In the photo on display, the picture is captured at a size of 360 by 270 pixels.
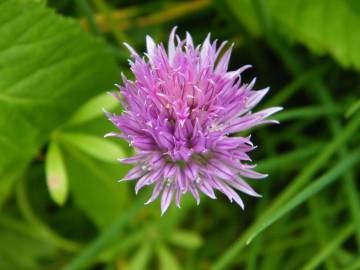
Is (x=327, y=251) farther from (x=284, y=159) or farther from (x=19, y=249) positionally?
(x=19, y=249)

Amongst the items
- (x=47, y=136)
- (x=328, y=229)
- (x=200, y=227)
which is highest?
(x=47, y=136)

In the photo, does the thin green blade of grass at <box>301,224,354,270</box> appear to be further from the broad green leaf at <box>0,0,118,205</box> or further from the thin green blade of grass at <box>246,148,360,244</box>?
the broad green leaf at <box>0,0,118,205</box>

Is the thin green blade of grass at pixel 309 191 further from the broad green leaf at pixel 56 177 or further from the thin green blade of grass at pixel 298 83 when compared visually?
the broad green leaf at pixel 56 177

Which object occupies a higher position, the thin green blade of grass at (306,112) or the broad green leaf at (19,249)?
the broad green leaf at (19,249)

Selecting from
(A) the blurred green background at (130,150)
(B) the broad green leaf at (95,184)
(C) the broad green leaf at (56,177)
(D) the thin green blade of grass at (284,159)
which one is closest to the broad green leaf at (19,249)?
(A) the blurred green background at (130,150)

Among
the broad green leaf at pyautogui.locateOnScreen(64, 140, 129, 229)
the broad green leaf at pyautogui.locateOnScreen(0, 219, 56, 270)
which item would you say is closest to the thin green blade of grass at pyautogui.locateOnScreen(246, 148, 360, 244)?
the broad green leaf at pyautogui.locateOnScreen(64, 140, 129, 229)

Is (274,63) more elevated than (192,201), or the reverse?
(274,63)

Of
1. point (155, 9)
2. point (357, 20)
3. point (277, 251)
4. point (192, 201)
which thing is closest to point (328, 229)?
point (277, 251)

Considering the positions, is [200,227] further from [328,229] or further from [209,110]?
[209,110]
